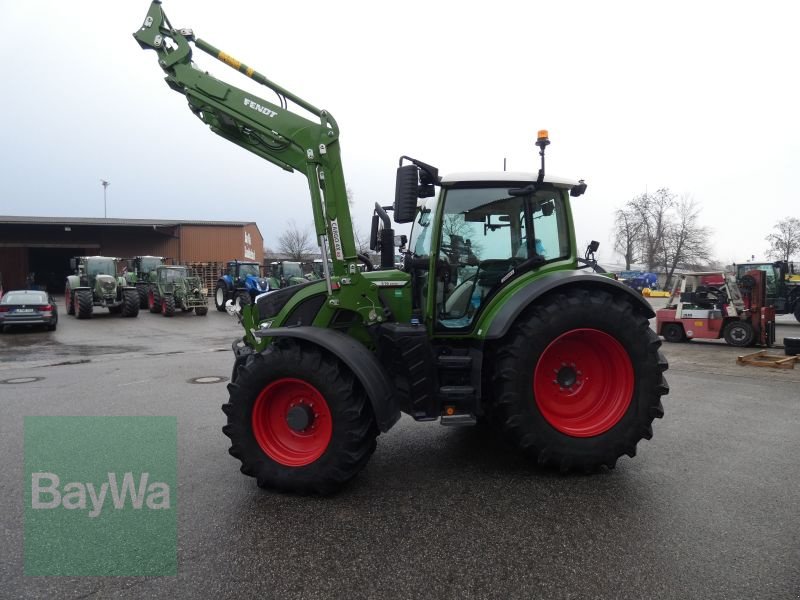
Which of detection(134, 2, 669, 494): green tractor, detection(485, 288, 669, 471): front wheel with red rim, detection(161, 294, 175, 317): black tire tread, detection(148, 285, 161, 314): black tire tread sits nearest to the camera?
detection(134, 2, 669, 494): green tractor

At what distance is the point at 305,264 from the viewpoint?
2769 cm

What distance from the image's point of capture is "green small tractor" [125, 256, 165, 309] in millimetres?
22359

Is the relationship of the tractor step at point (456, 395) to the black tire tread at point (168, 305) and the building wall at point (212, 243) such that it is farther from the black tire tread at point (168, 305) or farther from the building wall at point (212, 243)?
the building wall at point (212, 243)

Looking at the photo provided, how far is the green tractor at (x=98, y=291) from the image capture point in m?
18.6

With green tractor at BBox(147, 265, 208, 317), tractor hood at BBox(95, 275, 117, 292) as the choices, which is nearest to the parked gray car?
tractor hood at BBox(95, 275, 117, 292)

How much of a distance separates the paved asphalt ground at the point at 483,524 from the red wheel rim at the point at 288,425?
0.99 ft

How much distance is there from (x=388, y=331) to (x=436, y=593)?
1.88 m

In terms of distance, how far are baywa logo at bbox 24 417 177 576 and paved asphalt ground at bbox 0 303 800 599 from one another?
0.09 m

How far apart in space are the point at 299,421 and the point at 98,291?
764 inches

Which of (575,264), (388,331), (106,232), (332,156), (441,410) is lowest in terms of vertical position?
(441,410)

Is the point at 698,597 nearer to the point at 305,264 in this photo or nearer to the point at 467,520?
the point at 467,520

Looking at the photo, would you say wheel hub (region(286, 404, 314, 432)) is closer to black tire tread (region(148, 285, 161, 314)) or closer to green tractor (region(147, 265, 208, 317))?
green tractor (region(147, 265, 208, 317))

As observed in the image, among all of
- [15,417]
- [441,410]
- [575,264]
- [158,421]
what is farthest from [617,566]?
[15,417]

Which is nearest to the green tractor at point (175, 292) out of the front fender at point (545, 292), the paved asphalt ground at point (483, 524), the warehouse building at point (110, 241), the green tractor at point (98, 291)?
the green tractor at point (98, 291)
